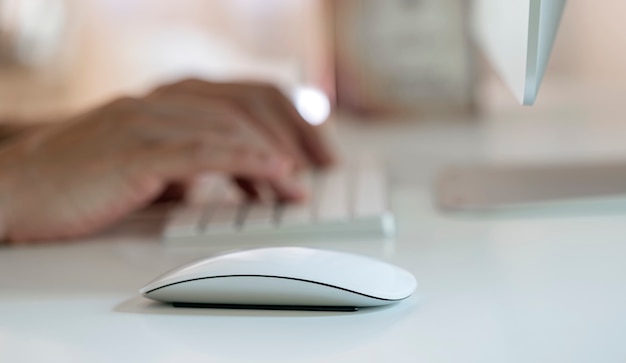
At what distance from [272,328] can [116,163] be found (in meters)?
0.37

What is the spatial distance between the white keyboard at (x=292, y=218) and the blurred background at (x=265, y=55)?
656 mm

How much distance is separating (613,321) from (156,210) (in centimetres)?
56

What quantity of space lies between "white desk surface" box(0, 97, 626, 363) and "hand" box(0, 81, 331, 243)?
0.03 m

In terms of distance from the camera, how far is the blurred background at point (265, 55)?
60.9 inches

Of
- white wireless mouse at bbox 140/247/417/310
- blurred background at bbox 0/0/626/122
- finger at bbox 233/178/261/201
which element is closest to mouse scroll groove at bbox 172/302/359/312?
white wireless mouse at bbox 140/247/417/310

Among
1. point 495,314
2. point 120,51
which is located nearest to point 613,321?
point 495,314

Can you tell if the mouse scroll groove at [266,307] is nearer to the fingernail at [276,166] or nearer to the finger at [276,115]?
the fingernail at [276,166]

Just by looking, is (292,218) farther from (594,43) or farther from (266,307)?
(594,43)

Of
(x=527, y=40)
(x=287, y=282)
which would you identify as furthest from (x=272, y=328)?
(x=527, y=40)

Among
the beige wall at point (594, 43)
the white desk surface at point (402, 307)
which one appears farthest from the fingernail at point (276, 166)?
the beige wall at point (594, 43)

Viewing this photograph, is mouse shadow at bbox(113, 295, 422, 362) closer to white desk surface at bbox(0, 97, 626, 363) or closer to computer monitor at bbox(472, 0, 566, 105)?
white desk surface at bbox(0, 97, 626, 363)

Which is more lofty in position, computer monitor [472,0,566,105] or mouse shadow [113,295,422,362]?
computer monitor [472,0,566,105]

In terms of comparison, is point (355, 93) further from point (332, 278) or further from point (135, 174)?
point (332, 278)

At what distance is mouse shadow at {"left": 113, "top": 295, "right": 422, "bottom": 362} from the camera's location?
48 centimetres
